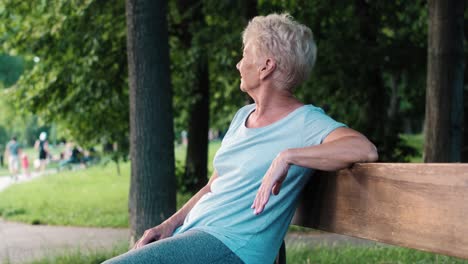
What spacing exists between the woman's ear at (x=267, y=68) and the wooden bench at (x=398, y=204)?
0.43 m

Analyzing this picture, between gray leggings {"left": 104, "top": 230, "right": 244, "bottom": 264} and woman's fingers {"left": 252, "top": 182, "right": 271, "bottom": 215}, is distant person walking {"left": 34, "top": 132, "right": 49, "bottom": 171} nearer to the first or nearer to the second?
gray leggings {"left": 104, "top": 230, "right": 244, "bottom": 264}

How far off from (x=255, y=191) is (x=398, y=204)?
63 cm

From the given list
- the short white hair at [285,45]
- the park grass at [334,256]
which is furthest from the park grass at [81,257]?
the short white hair at [285,45]

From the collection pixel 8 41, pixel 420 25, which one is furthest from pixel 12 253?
pixel 420 25

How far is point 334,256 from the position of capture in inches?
249

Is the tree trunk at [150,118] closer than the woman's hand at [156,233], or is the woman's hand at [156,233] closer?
the woman's hand at [156,233]

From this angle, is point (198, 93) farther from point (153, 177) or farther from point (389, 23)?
point (153, 177)

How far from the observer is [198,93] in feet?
44.9

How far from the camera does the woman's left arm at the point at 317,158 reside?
2.59 metres

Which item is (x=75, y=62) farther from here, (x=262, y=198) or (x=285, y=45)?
(x=262, y=198)

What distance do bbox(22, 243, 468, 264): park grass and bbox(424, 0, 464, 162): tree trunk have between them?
1852mm

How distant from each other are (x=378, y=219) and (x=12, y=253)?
7122mm

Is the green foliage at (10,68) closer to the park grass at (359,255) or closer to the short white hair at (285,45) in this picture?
the park grass at (359,255)

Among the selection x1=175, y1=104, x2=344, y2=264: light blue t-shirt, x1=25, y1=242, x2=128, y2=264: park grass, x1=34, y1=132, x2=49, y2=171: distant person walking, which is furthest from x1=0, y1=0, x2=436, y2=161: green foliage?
x1=34, y1=132, x2=49, y2=171: distant person walking
